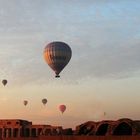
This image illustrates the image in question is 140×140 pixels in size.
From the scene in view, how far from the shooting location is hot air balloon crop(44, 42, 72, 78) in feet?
239

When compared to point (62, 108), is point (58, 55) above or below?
above

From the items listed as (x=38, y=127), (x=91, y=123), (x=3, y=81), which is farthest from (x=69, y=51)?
(x=38, y=127)

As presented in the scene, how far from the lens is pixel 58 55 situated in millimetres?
72562

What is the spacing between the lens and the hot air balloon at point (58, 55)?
7294 cm

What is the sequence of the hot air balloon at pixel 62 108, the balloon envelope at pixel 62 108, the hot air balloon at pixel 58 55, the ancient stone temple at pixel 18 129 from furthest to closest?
the ancient stone temple at pixel 18 129 → the hot air balloon at pixel 62 108 → the balloon envelope at pixel 62 108 → the hot air balloon at pixel 58 55

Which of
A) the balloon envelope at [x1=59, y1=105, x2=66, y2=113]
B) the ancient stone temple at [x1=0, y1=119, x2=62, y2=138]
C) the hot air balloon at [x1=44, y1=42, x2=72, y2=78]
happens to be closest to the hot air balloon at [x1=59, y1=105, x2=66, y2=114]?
the balloon envelope at [x1=59, y1=105, x2=66, y2=113]

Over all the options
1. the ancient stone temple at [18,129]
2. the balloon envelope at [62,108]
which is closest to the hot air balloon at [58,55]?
the balloon envelope at [62,108]

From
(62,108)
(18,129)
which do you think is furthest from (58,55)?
(18,129)

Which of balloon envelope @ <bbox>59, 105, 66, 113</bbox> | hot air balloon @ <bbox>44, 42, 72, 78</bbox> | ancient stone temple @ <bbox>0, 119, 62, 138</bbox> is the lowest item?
ancient stone temple @ <bbox>0, 119, 62, 138</bbox>

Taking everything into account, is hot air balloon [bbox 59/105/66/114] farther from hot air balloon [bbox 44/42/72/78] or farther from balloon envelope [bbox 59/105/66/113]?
hot air balloon [bbox 44/42/72/78]

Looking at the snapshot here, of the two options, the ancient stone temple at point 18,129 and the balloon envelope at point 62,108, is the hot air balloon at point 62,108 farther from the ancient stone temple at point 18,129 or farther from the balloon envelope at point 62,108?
the ancient stone temple at point 18,129

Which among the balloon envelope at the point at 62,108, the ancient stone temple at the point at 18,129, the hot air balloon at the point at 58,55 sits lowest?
the ancient stone temple at the point at 18,129

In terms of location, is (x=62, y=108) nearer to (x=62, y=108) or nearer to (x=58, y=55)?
(x=62, y=108)

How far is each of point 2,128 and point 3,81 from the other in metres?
22.1
